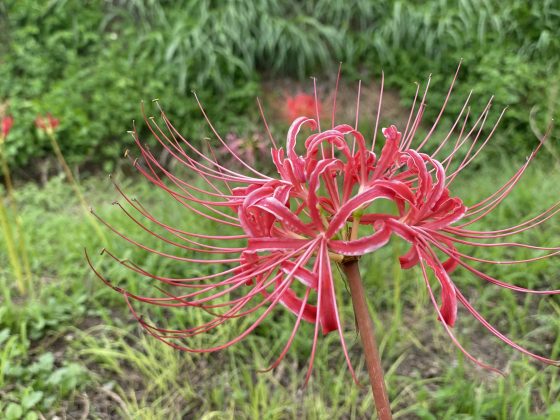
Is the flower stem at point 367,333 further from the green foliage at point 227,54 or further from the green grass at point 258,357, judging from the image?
the green foliage at point 227,54

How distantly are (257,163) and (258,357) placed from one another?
49.3 inches

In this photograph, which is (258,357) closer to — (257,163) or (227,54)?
(257,163)

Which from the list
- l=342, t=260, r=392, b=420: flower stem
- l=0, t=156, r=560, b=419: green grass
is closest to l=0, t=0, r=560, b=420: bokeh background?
l=0, t=156, r=560, b=419: green grass

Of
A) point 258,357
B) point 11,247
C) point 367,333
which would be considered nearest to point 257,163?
point 258,357

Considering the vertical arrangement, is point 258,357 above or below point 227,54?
below

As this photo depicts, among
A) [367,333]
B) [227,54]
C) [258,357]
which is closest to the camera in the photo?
[367,333]

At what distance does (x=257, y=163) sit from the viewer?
3.10 m

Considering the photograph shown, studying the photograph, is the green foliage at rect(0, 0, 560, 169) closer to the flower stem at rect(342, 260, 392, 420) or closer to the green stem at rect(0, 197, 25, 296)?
the green stem at rect(0, 197, 25, 296)

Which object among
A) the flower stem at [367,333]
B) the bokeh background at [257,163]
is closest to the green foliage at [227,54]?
the bokeh background at [257,163]

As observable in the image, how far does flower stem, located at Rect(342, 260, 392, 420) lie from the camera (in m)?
0.89

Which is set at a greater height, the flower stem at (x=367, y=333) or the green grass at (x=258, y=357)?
the flower stem at (x=367, y=333)

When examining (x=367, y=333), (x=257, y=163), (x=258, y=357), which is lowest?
(x=258, y=357)

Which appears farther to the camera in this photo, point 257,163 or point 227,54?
point 227,54

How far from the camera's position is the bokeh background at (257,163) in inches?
80.9
